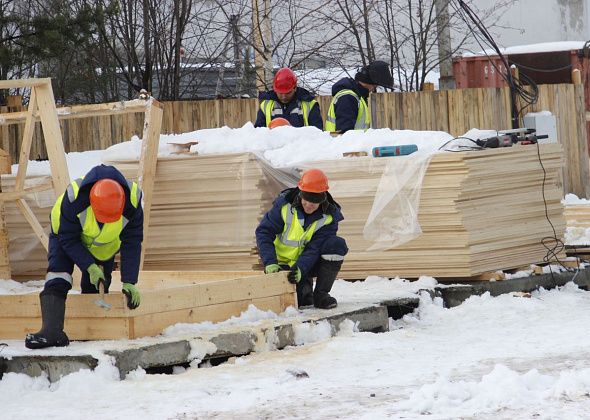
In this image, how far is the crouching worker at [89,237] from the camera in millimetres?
8711

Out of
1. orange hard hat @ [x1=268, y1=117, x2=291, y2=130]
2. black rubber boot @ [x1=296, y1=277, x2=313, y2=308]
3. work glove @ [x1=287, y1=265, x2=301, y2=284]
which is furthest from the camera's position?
orange hard hat @ [x1=268, y1=117, x2=291, y2=130]

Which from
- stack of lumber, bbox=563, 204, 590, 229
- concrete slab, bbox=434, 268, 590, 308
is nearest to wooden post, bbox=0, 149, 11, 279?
concrete slab, bbox=434, 268, 590, 308

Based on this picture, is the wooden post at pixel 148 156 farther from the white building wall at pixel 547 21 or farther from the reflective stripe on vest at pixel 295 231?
the white building wall at pixel 547 21

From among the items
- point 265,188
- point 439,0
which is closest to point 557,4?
point 439,0

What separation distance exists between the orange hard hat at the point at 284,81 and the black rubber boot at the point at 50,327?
5731 millimetres

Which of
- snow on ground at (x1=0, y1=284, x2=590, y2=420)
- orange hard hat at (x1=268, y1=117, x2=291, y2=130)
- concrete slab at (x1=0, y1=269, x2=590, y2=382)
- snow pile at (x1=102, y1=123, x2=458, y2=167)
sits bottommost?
snow on ground at (x1=0, y1=284, x2=590, y2=420)

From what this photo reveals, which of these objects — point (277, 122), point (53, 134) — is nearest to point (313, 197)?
point (53, 134)

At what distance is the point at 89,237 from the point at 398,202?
3.85 meters

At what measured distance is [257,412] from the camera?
7.23 metres

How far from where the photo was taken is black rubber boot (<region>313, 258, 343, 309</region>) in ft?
33.9

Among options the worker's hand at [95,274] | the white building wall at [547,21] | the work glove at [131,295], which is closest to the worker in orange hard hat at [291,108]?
the worker's hand at [95,274]

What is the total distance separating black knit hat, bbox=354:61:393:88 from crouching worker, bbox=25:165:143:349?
17.9 ft

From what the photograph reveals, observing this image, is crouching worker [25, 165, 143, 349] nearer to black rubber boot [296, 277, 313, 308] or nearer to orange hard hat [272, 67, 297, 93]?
black rubber boot [296, 277, 313, 308]

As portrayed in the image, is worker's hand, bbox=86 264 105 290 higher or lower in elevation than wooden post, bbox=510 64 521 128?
lower
